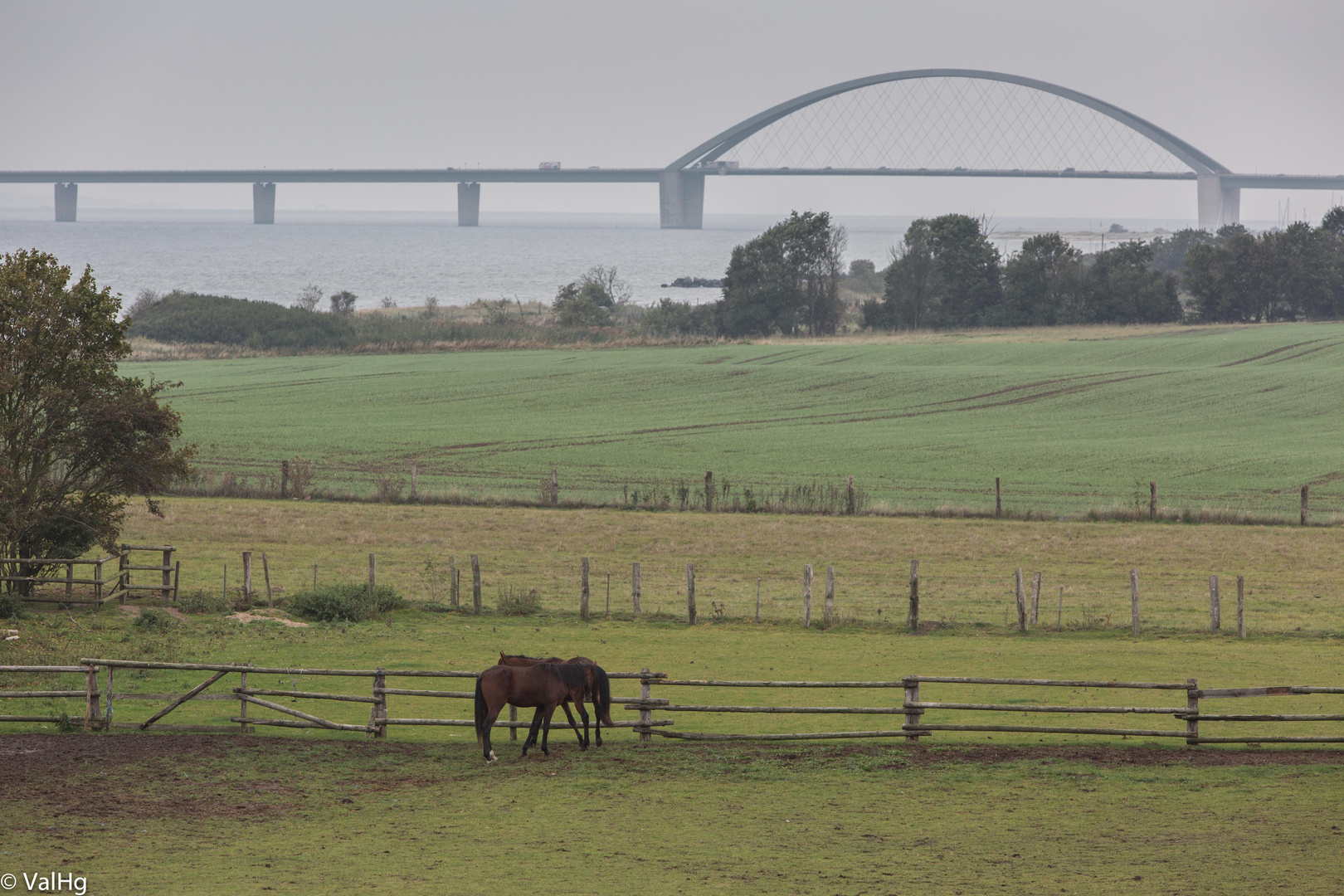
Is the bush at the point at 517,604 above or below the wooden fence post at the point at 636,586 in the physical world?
below

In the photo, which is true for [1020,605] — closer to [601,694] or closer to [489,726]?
[601,694]

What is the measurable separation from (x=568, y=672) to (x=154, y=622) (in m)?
13.4

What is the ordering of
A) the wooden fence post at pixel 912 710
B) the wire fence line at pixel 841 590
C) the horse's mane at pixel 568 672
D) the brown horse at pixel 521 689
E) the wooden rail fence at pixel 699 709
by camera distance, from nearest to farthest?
1. the brown horse at pixel 521 689
2. the horse's mane at pixel 568 672
3. the wooden rail fence at pixel 699 709
4. the wooden fence post at pixel 912 710
5. the wire fence line at pixel 841 590

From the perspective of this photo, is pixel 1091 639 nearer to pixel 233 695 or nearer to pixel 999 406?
pixel 233 695

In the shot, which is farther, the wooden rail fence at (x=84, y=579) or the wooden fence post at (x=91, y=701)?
the wooden rail fence at (x=84, y=579)

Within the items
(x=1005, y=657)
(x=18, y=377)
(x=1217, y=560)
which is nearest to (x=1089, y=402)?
(x=1217, y=560)

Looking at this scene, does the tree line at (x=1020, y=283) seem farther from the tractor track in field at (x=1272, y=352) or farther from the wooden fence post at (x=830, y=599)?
the wooden fence post at (x=830, y=599)

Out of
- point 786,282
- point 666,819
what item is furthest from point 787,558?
point 786,282

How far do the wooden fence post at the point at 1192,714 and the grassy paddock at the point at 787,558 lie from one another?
1030 centimetres

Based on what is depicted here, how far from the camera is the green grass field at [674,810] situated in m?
14.0

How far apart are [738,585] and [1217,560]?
1380 centimetres

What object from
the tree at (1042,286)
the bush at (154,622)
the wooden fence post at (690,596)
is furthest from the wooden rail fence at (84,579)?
the tree at (1042,286)

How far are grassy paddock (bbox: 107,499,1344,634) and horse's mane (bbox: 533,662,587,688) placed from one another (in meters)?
12.7

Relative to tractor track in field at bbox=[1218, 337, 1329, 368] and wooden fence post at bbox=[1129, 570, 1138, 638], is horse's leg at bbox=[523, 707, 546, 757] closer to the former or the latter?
wooden fence post at bbox=[1129, 570, 1138, 638]
